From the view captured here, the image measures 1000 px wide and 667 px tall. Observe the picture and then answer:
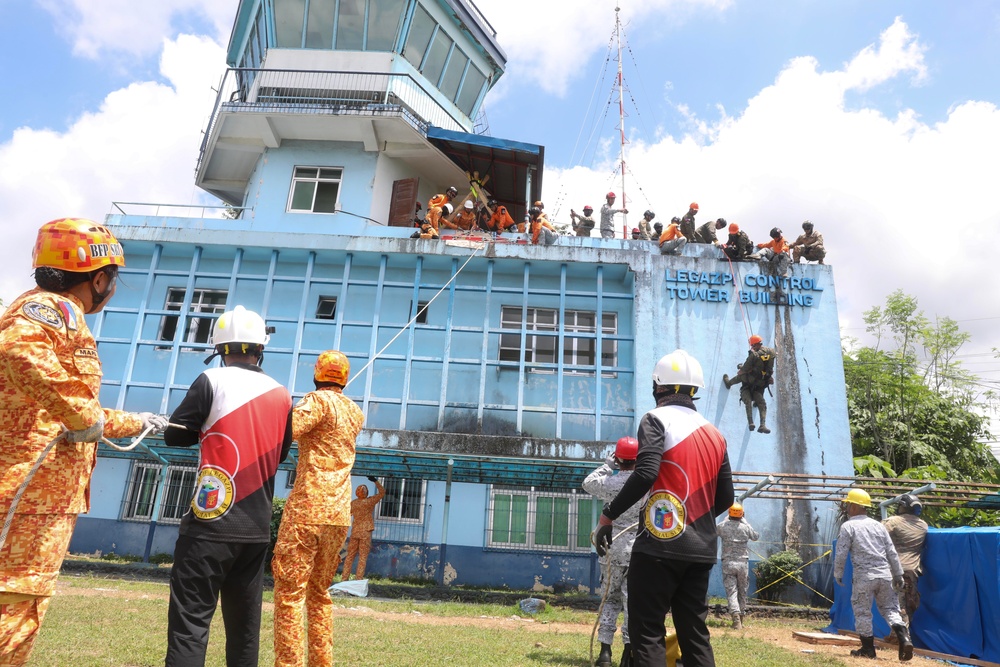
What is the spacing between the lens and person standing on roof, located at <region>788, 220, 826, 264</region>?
14422 millimetres

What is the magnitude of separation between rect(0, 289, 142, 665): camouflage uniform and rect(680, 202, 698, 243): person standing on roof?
13844 millimetres

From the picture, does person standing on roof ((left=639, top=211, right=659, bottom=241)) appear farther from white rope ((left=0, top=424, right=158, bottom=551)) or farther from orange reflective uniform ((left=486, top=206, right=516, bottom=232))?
white rope ((left=0, top=424, right=158, bottom=551))

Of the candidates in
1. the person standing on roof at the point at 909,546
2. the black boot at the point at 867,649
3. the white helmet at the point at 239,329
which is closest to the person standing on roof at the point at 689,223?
the person standing on roof at the point at 909,546

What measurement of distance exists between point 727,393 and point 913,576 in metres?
5.47

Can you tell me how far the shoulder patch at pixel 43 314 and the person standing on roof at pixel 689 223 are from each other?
547 inches

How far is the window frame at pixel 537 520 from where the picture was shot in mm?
13328

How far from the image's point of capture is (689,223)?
15.1 m

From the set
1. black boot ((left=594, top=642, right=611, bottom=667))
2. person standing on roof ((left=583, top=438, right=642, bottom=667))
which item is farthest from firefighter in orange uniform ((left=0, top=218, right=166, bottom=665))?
black boot ((left=594, top=642, right=611, bottom=667))

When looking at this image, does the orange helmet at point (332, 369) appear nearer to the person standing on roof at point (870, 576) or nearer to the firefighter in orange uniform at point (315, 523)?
the firefighter in orange uniform at point (315, 523)

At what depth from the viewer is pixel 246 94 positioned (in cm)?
1720

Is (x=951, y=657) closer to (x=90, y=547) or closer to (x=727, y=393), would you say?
(x=727, y=393)

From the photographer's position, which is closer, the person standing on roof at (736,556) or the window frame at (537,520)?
the person standing on roof at (736,556)

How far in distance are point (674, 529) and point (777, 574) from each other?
982cm

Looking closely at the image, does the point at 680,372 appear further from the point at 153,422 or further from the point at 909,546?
the point at 909,546
